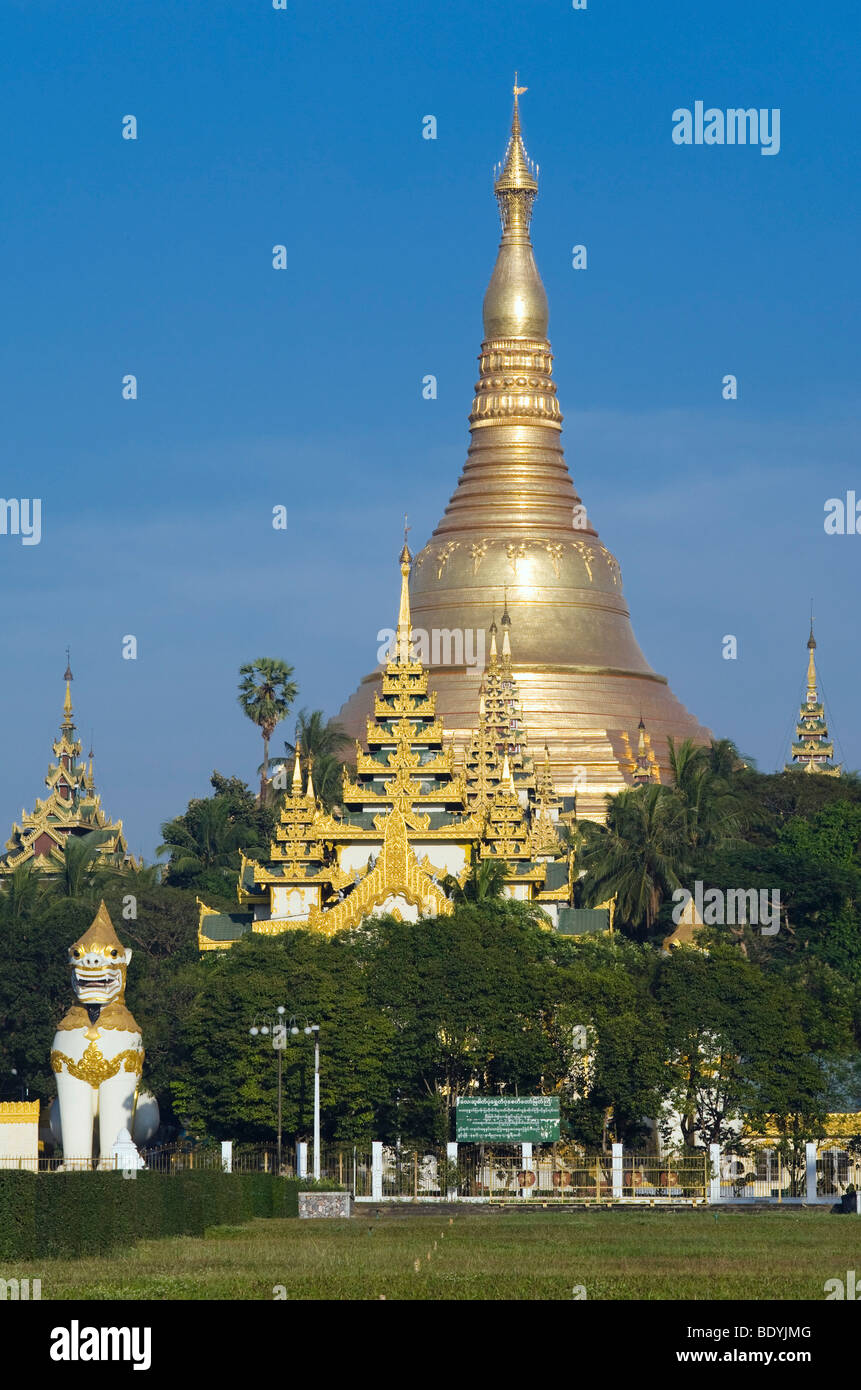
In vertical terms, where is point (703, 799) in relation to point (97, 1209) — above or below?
above

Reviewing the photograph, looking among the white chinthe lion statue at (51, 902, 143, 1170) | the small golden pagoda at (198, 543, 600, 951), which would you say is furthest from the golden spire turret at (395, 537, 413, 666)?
the white chinthe lion statue at (51, 902, 143, 1170)

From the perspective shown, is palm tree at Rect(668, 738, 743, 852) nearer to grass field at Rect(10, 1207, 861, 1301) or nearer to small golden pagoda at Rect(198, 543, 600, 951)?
small golden pagoda at Rect(198, 543, 600, 951)

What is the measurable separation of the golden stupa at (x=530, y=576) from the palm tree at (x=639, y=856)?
45.8 feet

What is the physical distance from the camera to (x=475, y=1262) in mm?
36688

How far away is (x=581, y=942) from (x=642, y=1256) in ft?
101

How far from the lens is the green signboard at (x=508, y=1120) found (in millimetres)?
59500

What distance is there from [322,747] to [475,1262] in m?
66.5

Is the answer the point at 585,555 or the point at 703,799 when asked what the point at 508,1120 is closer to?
the point at 703,799

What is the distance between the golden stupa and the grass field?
189 feet

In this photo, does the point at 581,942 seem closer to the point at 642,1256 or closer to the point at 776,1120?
the point at 776,1120

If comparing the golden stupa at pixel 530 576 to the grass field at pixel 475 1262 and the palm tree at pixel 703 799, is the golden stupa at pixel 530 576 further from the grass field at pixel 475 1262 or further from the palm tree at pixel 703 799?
the grass field at pixel 475 1262

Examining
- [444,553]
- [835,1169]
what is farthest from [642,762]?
[835,1169]

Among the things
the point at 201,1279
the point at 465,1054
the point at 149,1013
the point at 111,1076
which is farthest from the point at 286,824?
the point at 201,1279

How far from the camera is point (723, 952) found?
65.2 meters
